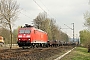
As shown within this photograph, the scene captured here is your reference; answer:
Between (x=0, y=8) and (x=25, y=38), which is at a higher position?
(x=0, y=8)

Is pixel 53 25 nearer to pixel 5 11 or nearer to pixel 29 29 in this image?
pixel 5 11

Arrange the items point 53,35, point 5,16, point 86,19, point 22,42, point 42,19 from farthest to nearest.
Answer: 1. point 53,35
2. point 42,19
3. point 86,19
4. point 5,16
5. point 22,42

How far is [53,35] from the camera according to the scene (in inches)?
3457

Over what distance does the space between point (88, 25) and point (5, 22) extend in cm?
1746

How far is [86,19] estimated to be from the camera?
4412 centimetres

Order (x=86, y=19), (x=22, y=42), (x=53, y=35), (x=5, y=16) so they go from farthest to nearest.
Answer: (x=53, y=35)
(x=86, y=19)
(x=5, y=16)
(x=22, y=42)

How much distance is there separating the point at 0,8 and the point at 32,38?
36.4 ft

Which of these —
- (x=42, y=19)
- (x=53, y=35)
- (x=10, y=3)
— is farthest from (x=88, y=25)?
(x=53, y=35)

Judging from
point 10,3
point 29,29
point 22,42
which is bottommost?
point 22,42

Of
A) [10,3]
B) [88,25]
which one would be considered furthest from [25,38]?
[88,25]

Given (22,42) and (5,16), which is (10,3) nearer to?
(5,16)

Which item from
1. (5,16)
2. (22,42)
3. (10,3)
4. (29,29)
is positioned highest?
(10,3)

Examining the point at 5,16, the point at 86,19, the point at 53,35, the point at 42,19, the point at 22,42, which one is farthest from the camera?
the point at 53,35

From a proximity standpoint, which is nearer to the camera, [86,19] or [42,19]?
[86,19]
